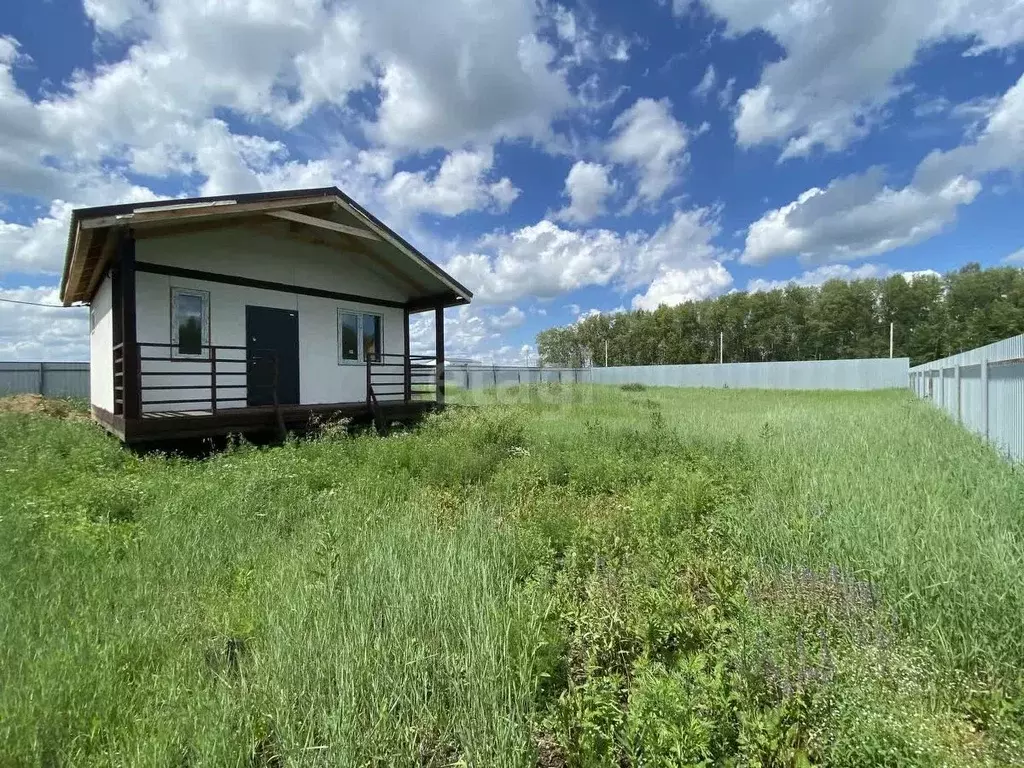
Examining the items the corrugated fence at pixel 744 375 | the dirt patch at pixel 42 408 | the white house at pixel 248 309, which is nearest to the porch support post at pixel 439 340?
the white house at pixel 248 309

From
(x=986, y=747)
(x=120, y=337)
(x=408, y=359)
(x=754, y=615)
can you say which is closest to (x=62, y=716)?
(x=754, y=615)

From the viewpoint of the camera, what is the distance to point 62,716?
6.49 feet

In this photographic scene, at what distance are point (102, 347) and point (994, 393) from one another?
50.0ft

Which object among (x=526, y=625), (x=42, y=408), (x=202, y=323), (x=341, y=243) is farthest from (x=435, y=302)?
(x=526, y=625)

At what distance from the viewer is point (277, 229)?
973cm

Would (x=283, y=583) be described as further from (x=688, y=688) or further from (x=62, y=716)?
(x=688, y=688)

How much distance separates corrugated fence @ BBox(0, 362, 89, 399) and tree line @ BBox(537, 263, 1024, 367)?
48458 mm

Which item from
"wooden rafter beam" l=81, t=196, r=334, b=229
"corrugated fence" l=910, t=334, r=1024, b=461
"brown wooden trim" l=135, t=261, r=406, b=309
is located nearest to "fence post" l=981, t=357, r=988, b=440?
"corrugated fence" l=910, t=334, r=1024, b=461

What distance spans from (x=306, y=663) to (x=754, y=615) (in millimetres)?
2230

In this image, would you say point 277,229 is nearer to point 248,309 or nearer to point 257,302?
point 257,302

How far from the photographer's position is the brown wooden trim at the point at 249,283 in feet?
26.8

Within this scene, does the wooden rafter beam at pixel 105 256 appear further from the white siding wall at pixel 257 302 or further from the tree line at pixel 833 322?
the tree line at pixel 833 322

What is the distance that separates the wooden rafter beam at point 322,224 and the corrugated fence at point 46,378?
53.3ft

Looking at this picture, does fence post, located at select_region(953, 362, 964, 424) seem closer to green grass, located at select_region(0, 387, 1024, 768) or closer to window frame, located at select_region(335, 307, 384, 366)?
green grass, located at select_region(0, 387, 1024, 768)
